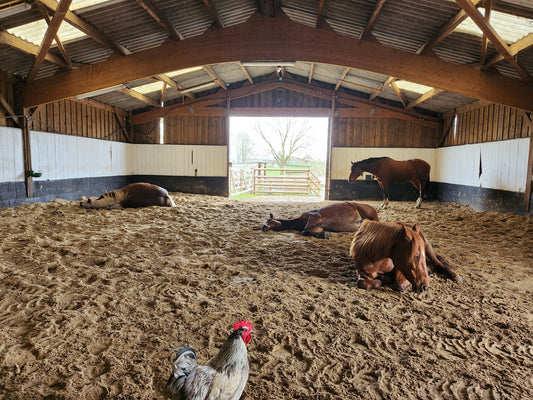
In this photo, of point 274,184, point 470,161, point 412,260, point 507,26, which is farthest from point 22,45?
point 470,161

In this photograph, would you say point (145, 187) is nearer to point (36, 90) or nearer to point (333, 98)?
point (36, 90)

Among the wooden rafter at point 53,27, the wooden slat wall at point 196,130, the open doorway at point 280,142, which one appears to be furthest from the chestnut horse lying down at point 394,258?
the open doorway at point 280,142

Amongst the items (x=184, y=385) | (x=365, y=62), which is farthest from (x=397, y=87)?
(x=184, y=385)

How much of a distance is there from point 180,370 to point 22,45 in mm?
7479

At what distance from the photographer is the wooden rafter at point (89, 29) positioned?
511 cm

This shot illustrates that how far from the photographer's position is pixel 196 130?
41.2 ft

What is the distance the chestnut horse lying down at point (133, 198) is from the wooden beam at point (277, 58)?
2502mm

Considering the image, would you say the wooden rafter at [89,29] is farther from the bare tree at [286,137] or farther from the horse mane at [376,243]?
the bare tree at [286,137]

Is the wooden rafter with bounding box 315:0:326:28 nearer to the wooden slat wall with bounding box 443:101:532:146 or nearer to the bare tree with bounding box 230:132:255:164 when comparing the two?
the wooden slat wall with bounding box 443:101:532:146

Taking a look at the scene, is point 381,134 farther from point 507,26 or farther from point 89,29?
point 89,29

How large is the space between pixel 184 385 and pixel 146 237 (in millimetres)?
3835

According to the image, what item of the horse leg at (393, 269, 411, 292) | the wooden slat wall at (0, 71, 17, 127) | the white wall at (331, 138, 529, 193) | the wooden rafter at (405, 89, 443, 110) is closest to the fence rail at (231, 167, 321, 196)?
the white wall at (331, 138, 529, 193)

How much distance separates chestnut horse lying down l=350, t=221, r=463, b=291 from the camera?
2842mm

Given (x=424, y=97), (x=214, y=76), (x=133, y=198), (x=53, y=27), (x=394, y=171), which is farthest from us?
(x=214, y=76)
